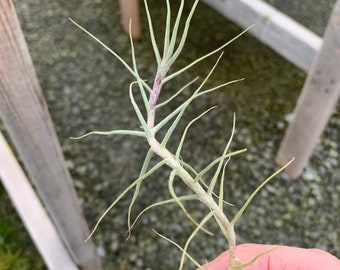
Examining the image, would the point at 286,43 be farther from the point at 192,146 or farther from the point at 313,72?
the point at 192,146

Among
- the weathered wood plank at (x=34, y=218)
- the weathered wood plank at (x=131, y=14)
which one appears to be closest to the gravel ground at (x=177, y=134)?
the weathered wood plank at (x=131, y=14)

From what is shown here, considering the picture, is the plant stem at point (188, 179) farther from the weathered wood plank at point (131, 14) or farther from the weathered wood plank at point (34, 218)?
the weathered wood plank at point (131, 14)

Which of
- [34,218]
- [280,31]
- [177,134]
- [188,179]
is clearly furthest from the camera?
[177,134]

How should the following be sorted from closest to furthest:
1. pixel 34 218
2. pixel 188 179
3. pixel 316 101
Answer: pixel 188 179
pixel 34 218
pixel 316 101

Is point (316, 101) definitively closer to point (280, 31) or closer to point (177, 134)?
point (280, 31)

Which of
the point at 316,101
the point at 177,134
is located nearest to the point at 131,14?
the point at 177,134

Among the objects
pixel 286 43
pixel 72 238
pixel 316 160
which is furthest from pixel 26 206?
pixel 316 160
